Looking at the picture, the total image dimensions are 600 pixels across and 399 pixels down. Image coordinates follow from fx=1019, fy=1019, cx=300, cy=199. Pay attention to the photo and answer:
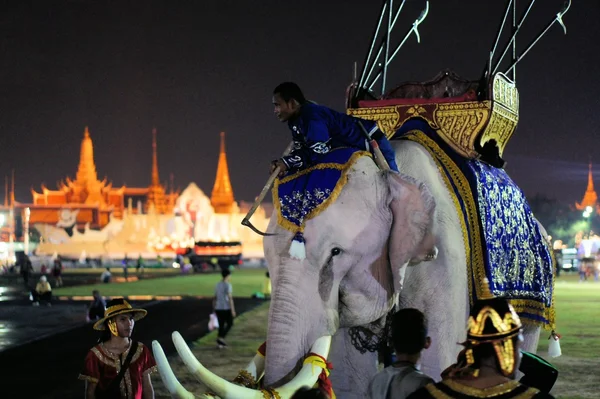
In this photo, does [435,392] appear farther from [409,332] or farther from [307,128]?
[307,128]

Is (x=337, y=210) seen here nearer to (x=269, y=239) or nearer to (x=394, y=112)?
(x=269, y=239)

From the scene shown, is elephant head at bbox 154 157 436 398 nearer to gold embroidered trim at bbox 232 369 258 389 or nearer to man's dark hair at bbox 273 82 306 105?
gold embroidered trim at bbox 232 369 258 389

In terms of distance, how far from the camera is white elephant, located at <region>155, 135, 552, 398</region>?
5035mm

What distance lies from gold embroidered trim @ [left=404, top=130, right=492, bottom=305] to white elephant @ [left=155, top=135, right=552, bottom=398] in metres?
0.06

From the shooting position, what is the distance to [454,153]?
7.08m

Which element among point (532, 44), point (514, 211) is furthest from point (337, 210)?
point (532, 44)

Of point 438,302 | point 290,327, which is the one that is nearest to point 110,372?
point 290,327

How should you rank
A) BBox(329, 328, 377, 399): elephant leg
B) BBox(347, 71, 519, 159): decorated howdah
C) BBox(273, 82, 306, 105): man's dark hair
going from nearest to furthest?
BBox(273, 82, 306, 105): man's dark hair → BBox(329, 328, 377, 399): elephant leg → BBox(347, 71, 519, 159): decorated howdah

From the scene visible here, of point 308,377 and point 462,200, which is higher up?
point 462,200

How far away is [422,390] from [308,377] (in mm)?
1321

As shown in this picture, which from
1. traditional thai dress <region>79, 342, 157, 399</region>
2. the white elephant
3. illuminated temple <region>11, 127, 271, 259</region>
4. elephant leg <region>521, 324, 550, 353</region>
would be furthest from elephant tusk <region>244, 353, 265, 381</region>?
illuminated temple <region>11, 127, 271, 259</region>

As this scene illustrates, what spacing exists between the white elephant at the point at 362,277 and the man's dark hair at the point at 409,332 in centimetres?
69

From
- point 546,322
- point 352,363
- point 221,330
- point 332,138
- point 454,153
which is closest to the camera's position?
point 332,138

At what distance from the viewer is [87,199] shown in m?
134
